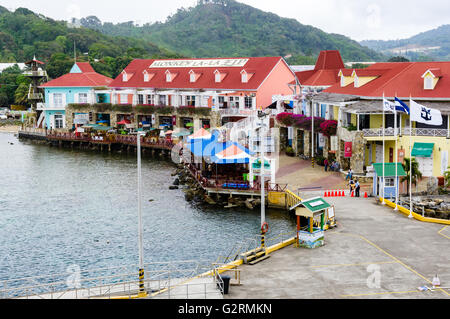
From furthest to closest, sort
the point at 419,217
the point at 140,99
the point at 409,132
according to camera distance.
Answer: the point at 140,99 → the point at 409,132 → the point at 419,217

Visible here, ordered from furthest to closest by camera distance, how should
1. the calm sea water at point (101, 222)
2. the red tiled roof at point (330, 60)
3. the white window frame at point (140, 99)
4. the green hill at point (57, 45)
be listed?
the green hill at point (57, 45) → the white window frame at point (140, 99) → the red tiled roof at point (330, 60) → the calm sea water at point (101, 222)

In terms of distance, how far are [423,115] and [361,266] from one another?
16916mm

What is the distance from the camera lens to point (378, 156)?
5231cm

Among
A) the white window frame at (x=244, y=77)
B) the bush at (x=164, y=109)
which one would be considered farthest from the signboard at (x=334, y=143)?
the bush at (x=164, y=109)

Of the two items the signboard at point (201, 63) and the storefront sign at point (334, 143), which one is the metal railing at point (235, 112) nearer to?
the signboard at point (201, 63)

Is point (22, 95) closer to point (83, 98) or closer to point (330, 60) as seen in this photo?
point (83, 98)

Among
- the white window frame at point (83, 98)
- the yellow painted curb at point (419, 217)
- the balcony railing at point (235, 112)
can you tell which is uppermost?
the white window frame at point (83, 98)

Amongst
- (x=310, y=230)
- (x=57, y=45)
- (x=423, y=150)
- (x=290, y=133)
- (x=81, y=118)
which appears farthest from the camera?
(x=57, y=45)

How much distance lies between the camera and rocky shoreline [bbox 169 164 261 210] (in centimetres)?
4766

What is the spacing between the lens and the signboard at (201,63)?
8469 centimetres

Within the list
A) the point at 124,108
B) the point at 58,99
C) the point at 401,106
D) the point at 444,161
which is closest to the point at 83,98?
the point at 58,99

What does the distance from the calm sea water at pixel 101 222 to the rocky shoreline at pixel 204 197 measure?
37.1 inches

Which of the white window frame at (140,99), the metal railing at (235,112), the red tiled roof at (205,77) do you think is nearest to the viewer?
the metal railing at (235,112)

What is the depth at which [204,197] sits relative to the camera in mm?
50156
